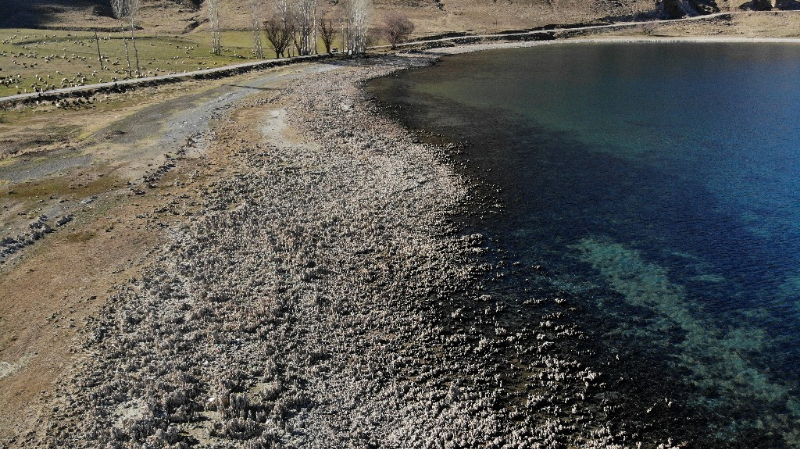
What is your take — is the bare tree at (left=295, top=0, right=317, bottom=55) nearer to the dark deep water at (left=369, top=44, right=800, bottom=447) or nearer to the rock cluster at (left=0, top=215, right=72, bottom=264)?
the dark deep water at (left=369, top=44, right=800, bottom=447)

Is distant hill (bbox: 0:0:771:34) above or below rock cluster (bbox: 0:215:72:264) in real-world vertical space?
above

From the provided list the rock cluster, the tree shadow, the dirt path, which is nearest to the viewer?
the dirt path

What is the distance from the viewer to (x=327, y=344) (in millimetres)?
26594

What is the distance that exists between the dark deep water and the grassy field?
40221 mm

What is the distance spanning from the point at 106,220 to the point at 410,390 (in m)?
28.8

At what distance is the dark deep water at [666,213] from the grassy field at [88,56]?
4022 cm

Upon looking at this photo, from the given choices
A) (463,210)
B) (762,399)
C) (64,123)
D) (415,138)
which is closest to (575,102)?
(415,138)

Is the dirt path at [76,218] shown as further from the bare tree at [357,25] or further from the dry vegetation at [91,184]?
the bare tree at [357,25]

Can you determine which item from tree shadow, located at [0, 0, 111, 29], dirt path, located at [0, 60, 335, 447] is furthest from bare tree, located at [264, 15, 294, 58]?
tree shadow, located at [0, 0, 111, 29]

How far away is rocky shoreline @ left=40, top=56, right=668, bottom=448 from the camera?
70.2ft

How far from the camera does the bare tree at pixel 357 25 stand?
118 meters

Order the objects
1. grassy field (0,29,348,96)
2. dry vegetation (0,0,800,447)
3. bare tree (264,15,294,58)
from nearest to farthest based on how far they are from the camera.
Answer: dry vegetation (0,0,800,447), grassy field (0,29,348,96), bare tree (264,15,294,58)

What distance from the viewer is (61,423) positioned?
21234 mm

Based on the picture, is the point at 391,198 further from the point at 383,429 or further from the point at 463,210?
the point at 383,429
